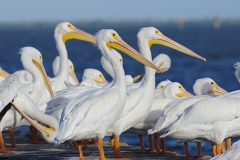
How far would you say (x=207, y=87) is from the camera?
10.4m

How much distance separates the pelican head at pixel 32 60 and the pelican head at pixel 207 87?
6.78 feet

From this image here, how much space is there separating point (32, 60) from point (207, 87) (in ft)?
8.30

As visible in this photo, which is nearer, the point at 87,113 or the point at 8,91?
the point at 87,113

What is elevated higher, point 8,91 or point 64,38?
point 64,38

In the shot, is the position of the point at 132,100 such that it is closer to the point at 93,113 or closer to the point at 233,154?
the point at 93,113

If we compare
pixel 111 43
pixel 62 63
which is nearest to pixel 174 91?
pixel 111 43

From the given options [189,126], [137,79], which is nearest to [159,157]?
[189,126]

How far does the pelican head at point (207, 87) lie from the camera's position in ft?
33.7

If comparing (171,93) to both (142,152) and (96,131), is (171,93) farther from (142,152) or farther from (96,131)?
(96,131)

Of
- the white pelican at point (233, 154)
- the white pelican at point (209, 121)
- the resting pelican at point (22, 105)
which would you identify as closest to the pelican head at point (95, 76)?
the resting pelican at point (22, 105)

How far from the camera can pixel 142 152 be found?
29.9 feet

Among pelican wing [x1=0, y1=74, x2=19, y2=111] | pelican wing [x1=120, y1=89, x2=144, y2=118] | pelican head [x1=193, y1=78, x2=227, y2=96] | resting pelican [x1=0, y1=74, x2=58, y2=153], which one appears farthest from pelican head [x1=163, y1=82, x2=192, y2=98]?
pelican wing [x1=0, y1=74, x2=19, y2=111]

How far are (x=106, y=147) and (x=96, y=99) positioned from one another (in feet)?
7.12

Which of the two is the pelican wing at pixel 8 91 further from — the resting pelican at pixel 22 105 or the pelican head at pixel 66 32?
the pelican head at pixel 66 32
